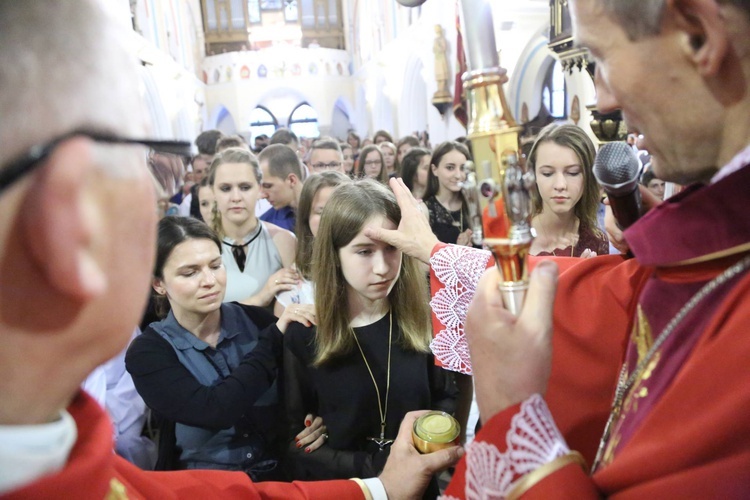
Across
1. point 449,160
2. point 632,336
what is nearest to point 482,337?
point 632,336

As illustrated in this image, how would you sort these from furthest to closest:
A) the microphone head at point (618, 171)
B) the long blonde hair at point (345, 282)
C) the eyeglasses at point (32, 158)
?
the long blonde hair at point (345, 282)
the microphone head at point (618, 171)
the eyeglasses at point (32, 158)

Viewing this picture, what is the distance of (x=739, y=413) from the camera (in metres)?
0.71

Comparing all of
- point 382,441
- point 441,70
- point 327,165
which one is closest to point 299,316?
point 382,441

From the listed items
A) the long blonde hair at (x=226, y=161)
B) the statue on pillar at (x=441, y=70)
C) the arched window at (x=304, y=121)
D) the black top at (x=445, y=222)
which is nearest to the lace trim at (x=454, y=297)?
the long blonde hair at (x=226, y=161)

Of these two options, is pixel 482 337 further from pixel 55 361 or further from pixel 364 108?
pixel 364 108

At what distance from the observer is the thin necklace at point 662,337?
825mm

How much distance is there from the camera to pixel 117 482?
0.94m

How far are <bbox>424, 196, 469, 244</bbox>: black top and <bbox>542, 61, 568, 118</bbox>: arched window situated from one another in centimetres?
718

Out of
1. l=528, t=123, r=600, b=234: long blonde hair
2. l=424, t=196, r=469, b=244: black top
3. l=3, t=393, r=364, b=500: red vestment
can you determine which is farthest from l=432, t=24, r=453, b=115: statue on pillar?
l=3, t=393, r=364, b=500: red vestment

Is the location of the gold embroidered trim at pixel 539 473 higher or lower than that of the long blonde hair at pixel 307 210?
lower

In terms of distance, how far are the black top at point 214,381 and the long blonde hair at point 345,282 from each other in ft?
0.76

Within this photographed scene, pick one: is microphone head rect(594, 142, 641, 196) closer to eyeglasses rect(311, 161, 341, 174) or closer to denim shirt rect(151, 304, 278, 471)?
denim shirt rect(151, 304, 278, 471)

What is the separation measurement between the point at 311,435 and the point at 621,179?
4.26 feet

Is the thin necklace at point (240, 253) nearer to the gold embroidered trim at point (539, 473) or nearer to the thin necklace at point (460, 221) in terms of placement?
the thin necklace at point (460, 221)
